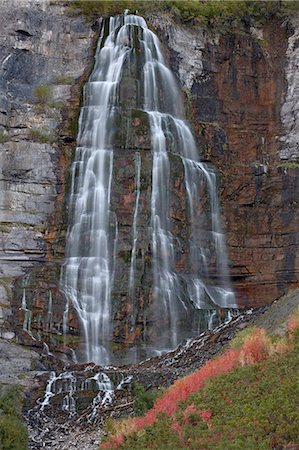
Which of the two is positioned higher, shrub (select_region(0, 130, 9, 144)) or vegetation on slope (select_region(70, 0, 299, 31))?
vegetation on slope (select_region(70, 0, 299, 31))

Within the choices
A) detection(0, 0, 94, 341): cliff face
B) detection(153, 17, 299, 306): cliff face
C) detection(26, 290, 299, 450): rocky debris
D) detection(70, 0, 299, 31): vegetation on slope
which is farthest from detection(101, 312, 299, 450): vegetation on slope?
detection(70, 0, 299, 31): vegetation on slope

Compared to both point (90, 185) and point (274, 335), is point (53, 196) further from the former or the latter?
point (274, 335)

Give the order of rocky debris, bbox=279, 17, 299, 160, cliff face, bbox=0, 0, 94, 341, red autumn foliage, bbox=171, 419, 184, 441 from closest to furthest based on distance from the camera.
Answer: red autumn foliage, bbox=171, 419, 184, 441 → cliff face, bbox=0, 0, 94, 341 → rocky debris, bbox=279, 17, 299, 160

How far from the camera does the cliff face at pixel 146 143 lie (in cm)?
2647

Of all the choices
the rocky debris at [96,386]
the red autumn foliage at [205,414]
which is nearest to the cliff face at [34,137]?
the rocky debris at [96,386]

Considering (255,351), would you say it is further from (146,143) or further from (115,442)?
(146,143)

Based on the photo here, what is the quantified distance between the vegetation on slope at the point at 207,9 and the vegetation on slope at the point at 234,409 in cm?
2512

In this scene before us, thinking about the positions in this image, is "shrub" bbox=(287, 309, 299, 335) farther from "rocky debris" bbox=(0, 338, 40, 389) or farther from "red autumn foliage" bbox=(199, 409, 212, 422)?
"rocky debris" bbox=(0, 338, 40, 389)

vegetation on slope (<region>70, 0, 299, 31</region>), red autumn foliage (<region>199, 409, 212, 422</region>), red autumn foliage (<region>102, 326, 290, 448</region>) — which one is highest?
vegetation on slope (<region>70, 0, 299, 31</region>)

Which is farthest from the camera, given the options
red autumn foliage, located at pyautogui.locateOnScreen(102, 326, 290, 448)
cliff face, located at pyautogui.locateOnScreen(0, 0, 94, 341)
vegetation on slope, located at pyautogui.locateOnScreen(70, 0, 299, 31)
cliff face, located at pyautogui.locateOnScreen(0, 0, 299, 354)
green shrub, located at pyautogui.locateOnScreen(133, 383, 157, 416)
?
vegetation on slope, located at pyautogui.locateOnScreen(70, 0, 299, 31)

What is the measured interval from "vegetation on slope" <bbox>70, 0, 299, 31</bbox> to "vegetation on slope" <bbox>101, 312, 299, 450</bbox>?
2512 centimetres

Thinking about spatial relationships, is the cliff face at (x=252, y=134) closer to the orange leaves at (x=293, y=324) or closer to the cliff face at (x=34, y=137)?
the cliff face at (x=34, y=137)

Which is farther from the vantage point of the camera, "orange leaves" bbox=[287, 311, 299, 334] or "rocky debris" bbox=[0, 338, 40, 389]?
"rocky debris" bbox=[0, 338, 40, 389]

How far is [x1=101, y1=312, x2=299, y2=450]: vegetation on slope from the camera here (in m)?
10.1
